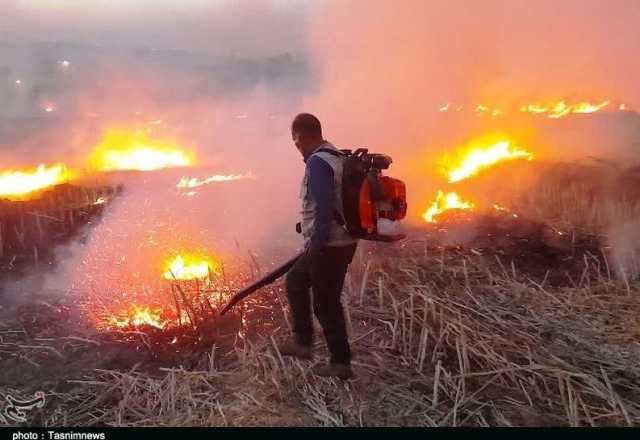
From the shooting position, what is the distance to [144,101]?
22594 millimetres

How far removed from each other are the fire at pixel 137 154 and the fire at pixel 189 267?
7.11 meters

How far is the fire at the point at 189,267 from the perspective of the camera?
20.7 ft

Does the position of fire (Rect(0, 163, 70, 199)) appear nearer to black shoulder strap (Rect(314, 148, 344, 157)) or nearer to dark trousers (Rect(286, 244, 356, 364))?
dark trousers (Rect(286, 244, 356, 364))

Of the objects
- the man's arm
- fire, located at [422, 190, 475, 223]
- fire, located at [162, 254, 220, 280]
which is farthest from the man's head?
fire, located at [422, 190, 475, 223]

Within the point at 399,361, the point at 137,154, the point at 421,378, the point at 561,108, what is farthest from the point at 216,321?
the point at 561,108

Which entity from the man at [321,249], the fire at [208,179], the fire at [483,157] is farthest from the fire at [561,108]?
the man at [321,249]

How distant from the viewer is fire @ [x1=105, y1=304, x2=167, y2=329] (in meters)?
5.11

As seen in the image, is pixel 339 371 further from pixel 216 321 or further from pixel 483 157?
pixel 483 157

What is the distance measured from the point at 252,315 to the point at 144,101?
65.0 feet

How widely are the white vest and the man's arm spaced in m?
0.04

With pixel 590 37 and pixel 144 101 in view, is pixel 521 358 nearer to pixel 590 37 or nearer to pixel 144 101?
pixel 590 37

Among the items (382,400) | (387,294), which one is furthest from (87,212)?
(382,400)

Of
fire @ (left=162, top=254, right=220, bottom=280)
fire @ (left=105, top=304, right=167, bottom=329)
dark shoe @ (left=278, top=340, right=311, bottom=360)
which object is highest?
fire @ (left=162, top=254, right=220, bottom=280)

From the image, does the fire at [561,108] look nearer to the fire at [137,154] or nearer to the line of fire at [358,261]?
the line of fire at [358,261]
